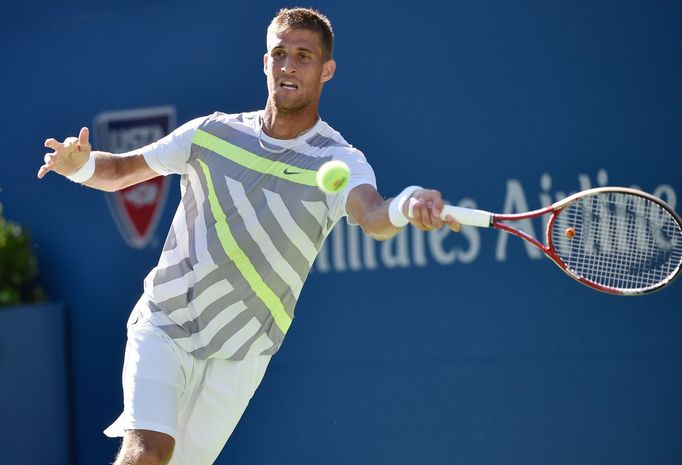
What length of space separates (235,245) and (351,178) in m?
0.53

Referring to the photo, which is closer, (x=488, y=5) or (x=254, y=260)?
(x=254, y=260)

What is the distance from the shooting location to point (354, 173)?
12.4ft

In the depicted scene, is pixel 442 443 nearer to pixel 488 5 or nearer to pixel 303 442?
pixel 303 442

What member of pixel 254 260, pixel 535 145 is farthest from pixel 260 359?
pixel 535 145

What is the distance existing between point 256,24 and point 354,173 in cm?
230

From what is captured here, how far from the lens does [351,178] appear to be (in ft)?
12.3

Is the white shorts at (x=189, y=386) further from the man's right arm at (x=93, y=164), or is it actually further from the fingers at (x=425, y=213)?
the fingers at (x=425, y=213)

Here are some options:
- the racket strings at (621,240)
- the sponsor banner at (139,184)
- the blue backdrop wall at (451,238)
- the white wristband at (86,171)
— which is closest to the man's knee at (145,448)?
the white wristband at (86,171)

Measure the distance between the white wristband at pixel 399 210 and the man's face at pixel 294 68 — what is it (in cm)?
80

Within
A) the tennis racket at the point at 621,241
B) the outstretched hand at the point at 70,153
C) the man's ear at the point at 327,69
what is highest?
the man's ear at the point at 327,69

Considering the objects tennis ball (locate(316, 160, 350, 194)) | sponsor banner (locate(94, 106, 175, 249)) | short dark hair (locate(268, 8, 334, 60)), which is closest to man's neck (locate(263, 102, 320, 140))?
short dark hair (locate(268, 8, 334, 60))

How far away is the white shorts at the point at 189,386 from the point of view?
12.8ft

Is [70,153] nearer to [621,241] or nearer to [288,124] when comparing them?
[288,124]

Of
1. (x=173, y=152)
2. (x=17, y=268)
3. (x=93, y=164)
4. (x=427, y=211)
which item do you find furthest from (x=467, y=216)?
(x=17, y=268)
